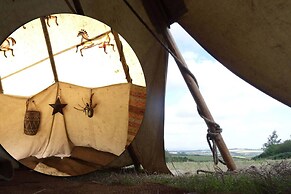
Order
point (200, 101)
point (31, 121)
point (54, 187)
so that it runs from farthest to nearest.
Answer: point (200, 101) < point (31, 121) < point (54, 187)

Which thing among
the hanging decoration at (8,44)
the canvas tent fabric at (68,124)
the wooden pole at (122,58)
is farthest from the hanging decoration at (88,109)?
the hanging decoration at (8,44)

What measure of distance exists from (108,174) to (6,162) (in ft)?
1.62

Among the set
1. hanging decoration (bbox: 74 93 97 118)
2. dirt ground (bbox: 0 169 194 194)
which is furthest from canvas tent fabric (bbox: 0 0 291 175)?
dirt ground (bbox: 0 169 194 194)

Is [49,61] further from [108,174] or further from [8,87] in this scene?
[108,174]

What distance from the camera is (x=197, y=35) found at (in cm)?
132

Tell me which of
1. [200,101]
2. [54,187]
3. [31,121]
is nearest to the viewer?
[54,187]

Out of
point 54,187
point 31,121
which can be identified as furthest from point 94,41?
point 54,187

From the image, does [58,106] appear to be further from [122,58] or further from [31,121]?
[122,58]

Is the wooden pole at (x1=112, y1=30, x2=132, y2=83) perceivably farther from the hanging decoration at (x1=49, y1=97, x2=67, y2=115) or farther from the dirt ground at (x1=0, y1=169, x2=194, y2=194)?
the dirt ground at (x1=0, y1=169, x2=194, y2=194)

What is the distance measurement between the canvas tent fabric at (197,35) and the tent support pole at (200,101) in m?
0.09

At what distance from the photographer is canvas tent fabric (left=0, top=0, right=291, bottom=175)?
1096mm

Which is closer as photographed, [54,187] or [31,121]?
[54,187]

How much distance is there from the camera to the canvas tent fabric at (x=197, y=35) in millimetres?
1096

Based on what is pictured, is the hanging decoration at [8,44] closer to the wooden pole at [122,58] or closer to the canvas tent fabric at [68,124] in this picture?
the canvas tent fabric at [68,124]
